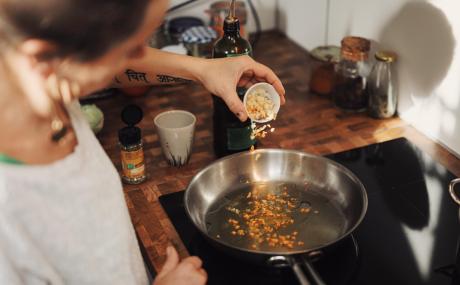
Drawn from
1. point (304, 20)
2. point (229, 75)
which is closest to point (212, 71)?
point (229, 75)

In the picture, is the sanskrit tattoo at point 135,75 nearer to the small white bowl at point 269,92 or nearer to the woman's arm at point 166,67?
the woman's arm at point 166,67

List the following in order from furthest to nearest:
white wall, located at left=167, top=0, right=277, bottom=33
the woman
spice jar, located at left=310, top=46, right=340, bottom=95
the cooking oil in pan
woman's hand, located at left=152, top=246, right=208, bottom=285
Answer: white wall, located at left=167, top=0, right=277, bottom=33 < spice jar, located at left=310, top=46, right=340, bottom=95 < the cooking oil in pan < woman's hand, located at left=152, top=246, right=208, bottom=285 < the woman

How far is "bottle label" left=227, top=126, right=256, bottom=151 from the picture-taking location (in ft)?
3.78

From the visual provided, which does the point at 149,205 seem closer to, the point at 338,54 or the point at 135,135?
the point at 135,135

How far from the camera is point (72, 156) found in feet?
2.03

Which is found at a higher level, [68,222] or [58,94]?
[58,94]

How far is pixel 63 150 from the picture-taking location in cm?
61

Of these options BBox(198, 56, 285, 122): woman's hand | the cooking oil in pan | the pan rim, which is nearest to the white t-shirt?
the pan rim

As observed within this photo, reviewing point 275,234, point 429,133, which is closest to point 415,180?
point 429,133

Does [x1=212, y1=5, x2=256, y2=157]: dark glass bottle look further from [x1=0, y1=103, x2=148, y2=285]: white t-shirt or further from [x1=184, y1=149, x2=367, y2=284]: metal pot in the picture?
[x1=0, y1=103, x2=148, y2=285]: white t-shirt

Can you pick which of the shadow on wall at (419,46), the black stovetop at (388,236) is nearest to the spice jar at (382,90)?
the shadow on wall at (419,46)

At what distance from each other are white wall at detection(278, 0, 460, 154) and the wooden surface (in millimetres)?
49

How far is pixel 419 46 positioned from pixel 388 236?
494 mm

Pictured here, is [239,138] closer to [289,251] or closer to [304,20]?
[289,251]
